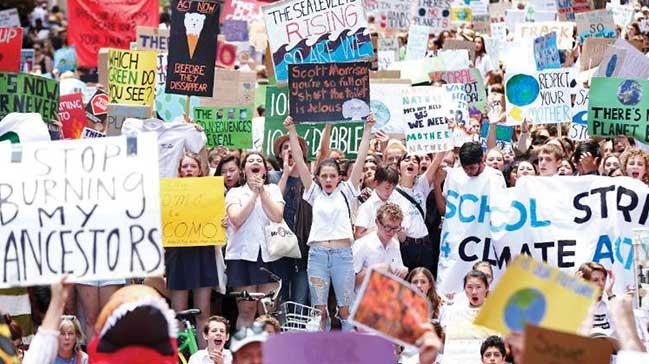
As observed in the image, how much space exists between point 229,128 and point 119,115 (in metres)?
1.06

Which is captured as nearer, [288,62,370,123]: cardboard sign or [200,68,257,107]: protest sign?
[288,62,370,123]: cardboard sign

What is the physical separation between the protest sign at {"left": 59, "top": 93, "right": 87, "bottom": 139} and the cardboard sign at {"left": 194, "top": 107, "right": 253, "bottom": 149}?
1006 mm

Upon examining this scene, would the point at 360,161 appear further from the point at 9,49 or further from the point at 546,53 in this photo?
the point at 546,53

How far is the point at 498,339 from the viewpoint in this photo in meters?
10.8

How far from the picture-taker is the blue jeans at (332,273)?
12.7 metres

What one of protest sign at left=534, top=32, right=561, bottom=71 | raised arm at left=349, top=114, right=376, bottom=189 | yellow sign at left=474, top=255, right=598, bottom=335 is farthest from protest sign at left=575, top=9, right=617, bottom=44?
yellow sign at left=474, top=255, right=598, bottom=335

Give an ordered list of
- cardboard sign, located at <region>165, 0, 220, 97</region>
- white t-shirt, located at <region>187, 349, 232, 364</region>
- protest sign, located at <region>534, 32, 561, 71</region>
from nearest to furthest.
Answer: white t-shirt, located at <region>187, 349, 232, 364</region> < cardboard sign, located at <region>165, 0, 220, 97</region> < protest sign, located at <region>534, 32, 561, 71</region>

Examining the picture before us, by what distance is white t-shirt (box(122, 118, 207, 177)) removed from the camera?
13.9 metres

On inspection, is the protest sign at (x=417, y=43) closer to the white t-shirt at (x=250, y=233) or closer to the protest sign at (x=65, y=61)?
the protest sign at (x=65, y=61)

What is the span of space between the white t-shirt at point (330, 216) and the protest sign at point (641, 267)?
8.76ft

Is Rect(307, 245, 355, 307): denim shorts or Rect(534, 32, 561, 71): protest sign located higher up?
Rect(534, 32, 561, 71): protest sign

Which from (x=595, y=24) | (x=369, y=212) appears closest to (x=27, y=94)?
(x=369, y=212)

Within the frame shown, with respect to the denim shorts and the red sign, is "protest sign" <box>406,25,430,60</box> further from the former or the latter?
the denim shorts

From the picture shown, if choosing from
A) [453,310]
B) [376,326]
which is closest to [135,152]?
[376,326]
